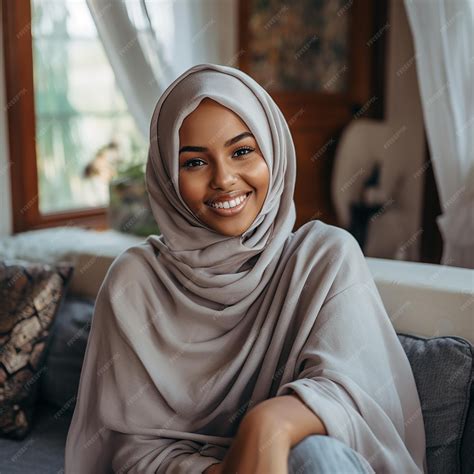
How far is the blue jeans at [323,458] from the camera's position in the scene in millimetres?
1221

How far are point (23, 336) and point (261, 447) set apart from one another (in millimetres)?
1163

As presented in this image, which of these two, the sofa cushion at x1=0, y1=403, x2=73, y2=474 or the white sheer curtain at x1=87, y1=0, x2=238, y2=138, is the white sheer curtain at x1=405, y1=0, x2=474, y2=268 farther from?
the sofa cushion at x1=0, y1=403, x2=73, y2=474

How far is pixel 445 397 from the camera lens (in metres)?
1.64

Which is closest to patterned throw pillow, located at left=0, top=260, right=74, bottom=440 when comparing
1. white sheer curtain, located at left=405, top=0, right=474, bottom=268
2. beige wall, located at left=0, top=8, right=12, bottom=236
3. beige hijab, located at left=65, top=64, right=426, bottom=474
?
beige hijab, located at left=65, top=64, right=426, bottom=474

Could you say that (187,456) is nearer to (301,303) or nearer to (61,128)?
(301,303)

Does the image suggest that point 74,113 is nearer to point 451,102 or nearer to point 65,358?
point 65,358

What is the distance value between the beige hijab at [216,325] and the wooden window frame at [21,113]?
1484 millimetres

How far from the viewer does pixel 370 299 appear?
1.58m

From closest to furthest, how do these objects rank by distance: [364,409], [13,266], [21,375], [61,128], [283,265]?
1. [364,409]
2. [283,265]
3. [21,375]
4. [13,266]
5. [61,128]

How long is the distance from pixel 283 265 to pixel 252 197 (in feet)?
0.60

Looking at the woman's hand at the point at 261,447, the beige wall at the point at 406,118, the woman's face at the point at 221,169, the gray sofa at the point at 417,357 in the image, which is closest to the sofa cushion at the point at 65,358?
the gray sofa at the point at 417,357

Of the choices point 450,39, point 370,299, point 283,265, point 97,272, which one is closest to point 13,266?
point 97,272

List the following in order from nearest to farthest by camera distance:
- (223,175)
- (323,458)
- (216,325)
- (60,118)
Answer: (323,458) → (223,175) → (216,325) → (60,118)

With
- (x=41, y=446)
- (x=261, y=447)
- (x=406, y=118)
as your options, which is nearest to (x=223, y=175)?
(x=261, y=447)
